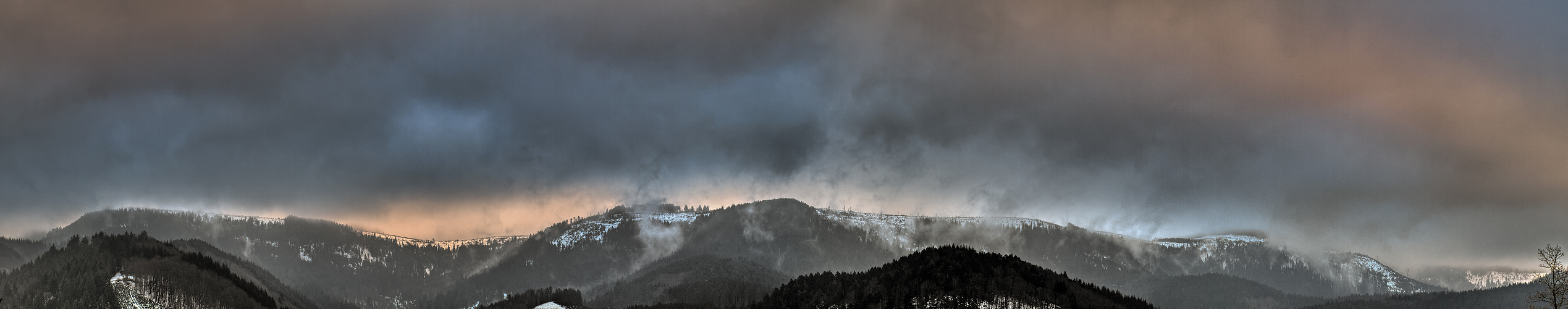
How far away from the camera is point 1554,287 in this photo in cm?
7388

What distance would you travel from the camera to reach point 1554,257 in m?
75.9

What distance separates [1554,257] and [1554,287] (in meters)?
3.55
